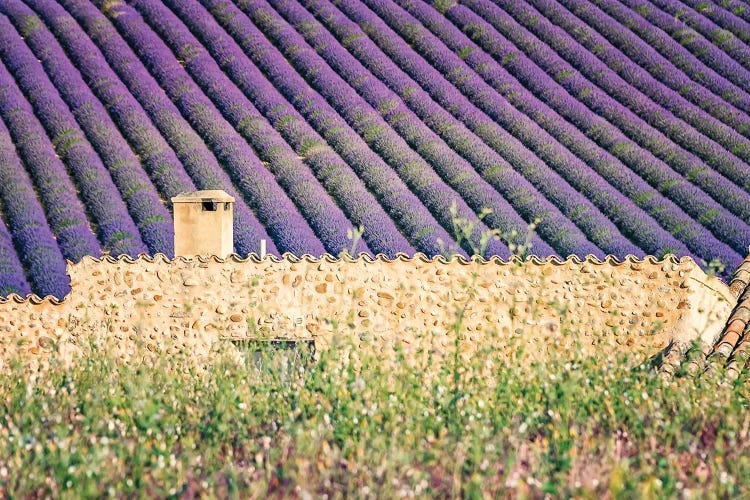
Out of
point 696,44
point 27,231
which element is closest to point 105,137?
point 27,231

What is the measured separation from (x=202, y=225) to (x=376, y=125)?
20.4 feet

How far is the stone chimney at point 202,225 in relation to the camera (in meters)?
10.5

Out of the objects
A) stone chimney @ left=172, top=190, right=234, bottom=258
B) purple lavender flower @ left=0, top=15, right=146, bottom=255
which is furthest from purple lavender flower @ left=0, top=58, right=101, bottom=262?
stone chimney @ left=172, top=190, right=234, bottom=258

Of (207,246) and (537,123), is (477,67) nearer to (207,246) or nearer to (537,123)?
(537,123)

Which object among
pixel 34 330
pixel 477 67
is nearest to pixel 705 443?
pixel 34 330

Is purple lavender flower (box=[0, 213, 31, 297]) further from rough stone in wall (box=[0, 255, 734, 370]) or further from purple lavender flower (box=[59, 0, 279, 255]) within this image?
purple lavender flower (box=[59, 0, 279, 255])

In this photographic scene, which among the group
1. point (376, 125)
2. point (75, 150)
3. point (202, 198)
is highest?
point (376, 125)

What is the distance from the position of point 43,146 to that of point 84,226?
290 centimetres

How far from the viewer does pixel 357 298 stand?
9094 millimetres

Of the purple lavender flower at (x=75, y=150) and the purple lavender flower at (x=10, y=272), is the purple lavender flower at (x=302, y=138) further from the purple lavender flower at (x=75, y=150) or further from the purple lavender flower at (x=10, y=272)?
the purple lavender flower at (x=10, y=272)

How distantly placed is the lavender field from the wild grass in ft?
21.0

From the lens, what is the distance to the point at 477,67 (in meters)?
18.1

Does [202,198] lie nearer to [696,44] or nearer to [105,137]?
[105,137]

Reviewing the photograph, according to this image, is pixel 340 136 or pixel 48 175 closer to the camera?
pixel 48 175
